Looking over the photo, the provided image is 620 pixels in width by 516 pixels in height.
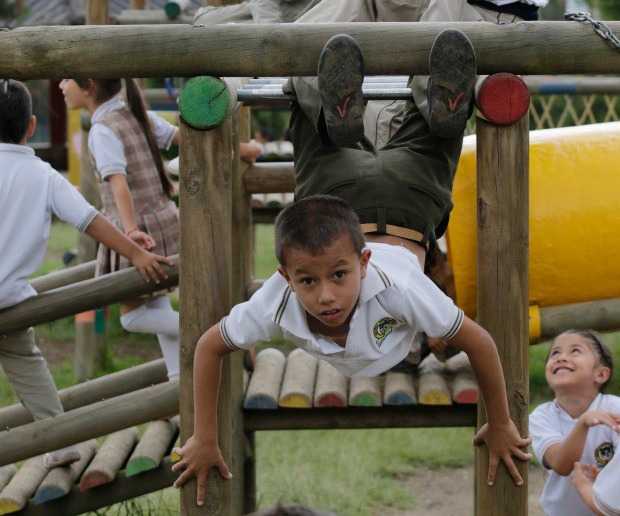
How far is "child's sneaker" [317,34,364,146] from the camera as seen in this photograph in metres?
3.20

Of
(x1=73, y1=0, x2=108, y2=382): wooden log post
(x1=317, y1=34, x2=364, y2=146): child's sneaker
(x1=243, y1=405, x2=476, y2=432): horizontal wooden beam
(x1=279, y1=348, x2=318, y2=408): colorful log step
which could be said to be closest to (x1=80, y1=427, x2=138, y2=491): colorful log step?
(x1=243, y1=405, x2=476, y2=432): horizontal wooden beam

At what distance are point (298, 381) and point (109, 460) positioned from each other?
0.81m

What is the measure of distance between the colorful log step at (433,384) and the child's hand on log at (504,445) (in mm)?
1051

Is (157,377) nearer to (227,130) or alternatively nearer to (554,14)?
(227,130)

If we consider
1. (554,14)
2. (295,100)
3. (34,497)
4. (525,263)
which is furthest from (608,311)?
(554,14)

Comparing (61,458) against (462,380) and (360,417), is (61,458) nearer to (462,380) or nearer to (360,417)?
(360,417)

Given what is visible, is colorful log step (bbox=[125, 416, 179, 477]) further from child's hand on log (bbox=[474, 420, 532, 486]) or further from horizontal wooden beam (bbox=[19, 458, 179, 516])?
child's hand on log (bbox=[474, 420, 532, 486])

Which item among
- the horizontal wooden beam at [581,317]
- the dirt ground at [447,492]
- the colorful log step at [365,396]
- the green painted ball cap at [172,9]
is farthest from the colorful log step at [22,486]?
the green painted ball cap at [172,9]

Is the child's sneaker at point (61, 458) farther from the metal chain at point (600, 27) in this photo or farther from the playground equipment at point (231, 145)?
the metal chain at point (600, 27)

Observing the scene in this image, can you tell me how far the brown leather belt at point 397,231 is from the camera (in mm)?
3627

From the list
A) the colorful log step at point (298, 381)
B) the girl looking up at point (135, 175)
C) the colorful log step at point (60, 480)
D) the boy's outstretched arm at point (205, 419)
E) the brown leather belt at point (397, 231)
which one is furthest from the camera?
the girl looking up at point (135, 175)

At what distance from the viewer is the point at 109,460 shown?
16.1 ft

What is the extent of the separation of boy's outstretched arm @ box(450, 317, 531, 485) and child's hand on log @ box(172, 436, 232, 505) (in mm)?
739

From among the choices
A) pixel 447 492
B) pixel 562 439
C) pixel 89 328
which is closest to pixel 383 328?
pixel 562 439
